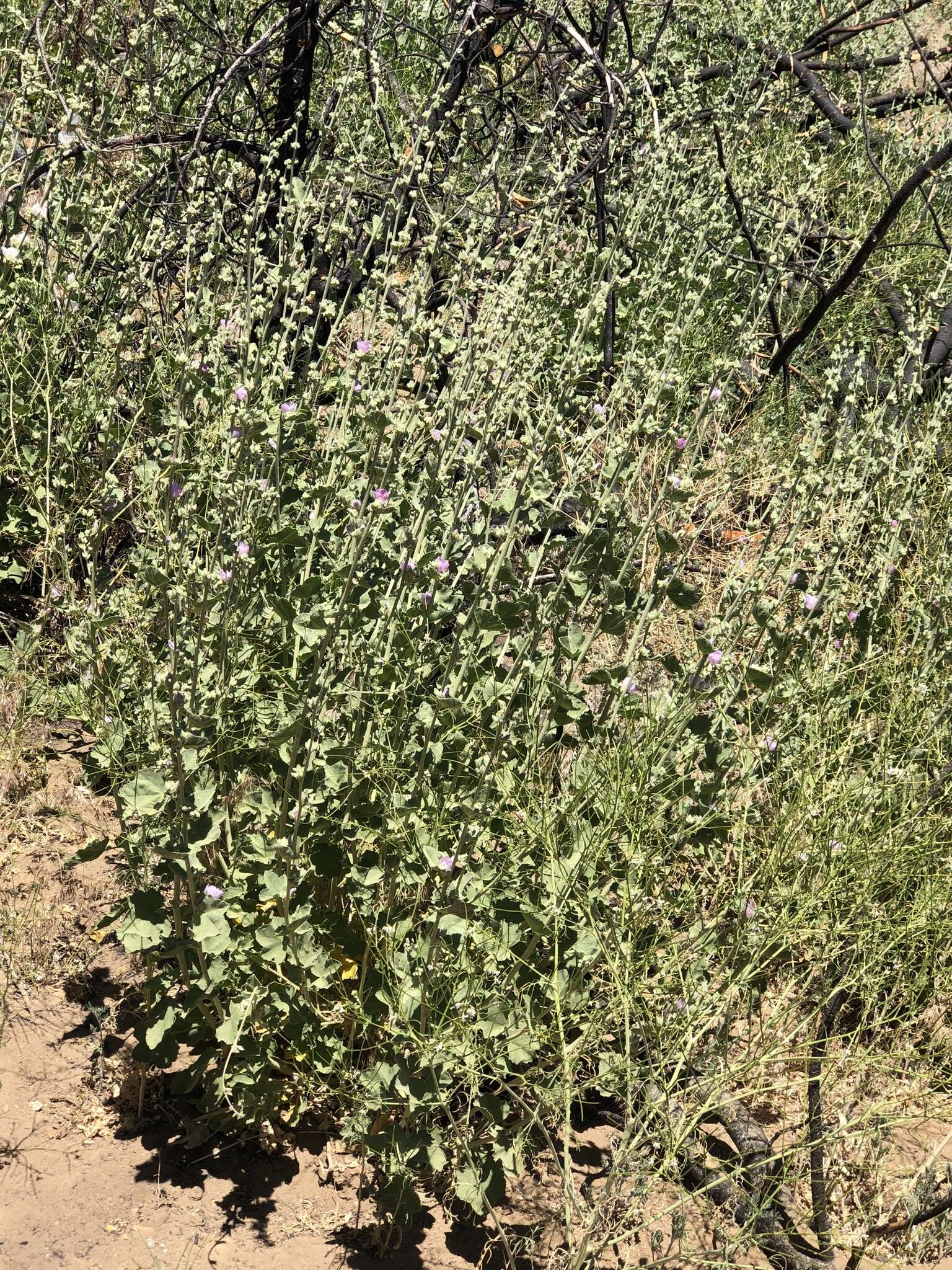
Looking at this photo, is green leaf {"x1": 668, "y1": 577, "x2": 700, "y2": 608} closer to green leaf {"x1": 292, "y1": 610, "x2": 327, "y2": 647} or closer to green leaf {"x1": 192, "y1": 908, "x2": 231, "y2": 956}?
green leaf {"x1": 292, "y1": 610, "x2": 327, "y2": 647}

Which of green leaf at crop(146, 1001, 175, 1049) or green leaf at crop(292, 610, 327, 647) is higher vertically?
green leaf at crop(292, 610, 327, 647)

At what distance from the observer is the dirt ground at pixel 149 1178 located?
8.60 feet

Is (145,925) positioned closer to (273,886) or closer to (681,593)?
(273,886)

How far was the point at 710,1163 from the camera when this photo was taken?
275cm

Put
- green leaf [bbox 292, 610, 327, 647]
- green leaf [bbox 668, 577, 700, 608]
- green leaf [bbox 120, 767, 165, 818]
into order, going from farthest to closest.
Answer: green leaf [bbox 668, 577, 700, 608], green leaf [bbox 120, 767, 165, 818], green leaf [bbox 292, 610, 327, 647]

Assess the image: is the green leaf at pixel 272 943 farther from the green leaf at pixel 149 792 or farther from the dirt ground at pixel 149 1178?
the dirt ground at pixel 149 1178

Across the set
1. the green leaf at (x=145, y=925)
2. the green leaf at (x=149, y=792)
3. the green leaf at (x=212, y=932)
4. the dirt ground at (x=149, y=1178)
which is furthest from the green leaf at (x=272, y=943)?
the dirt ground at (x=149, y=1178)

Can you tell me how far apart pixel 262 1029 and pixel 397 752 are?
2.19ft

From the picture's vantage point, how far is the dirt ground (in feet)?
8.60

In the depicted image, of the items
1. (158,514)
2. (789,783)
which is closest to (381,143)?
(158,514)

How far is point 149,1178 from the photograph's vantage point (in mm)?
2777

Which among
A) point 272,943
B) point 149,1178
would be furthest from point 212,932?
point 149,1178

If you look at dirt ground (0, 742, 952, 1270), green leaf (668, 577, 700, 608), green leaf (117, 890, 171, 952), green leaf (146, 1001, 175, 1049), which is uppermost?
green leaf (668, 577, 700, 608)

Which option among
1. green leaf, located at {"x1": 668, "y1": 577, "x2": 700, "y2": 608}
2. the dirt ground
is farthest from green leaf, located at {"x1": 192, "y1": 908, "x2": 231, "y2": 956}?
green leaf, located at {"x1": 668, "y1": 577, "x2": 700, "y2": 608}
